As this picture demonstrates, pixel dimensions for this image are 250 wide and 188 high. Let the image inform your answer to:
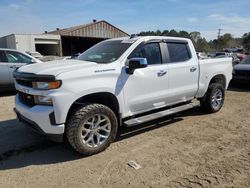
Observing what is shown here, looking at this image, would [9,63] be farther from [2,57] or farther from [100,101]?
[100,101]

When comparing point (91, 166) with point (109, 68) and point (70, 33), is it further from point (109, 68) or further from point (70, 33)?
point (70, 33)

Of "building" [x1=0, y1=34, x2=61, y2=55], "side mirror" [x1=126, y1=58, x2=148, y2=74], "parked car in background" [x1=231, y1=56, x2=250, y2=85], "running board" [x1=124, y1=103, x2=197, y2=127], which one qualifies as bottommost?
"running board" [x1=124, y1=103, x2=197, y2=127]

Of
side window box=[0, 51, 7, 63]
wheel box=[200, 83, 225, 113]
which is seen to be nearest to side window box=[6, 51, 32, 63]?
side window box=[0, 51, 7, 63]

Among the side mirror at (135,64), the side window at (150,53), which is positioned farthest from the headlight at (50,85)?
the side window at (150,53)

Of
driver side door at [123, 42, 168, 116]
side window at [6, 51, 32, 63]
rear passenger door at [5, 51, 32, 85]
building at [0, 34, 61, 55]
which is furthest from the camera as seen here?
building at [0, 34, 61, 55]

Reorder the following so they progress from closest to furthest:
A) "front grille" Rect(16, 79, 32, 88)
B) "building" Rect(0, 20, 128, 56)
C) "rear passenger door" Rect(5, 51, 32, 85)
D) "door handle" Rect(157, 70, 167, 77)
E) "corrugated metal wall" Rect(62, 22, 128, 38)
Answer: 1. "front grille" Rect(16, 79, 32, 88)
2. "door handle" Rect(157, 70, 167, 77)
3. "rear passenger door" Rect(5, 51, 32, 85)
4. "building" Rect(0, 20, 128, 56)
5. "corrugated metal wall" Rect(62, 22, 128, 38)

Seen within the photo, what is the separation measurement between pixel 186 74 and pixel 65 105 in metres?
2.99

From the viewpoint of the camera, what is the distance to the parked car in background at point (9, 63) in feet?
29.2

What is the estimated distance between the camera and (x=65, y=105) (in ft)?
12.3

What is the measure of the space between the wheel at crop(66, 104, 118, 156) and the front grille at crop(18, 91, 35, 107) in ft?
2.28

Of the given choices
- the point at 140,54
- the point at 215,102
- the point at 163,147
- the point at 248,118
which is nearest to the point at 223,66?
the point at 215,102

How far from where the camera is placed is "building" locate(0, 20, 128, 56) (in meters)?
31.0

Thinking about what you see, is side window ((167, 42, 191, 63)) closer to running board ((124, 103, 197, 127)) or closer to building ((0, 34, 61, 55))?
running board ((124, 103, 197, 127))

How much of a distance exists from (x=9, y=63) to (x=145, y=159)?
705 centimetres
